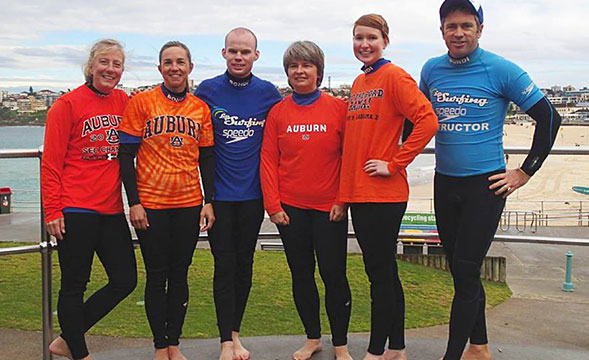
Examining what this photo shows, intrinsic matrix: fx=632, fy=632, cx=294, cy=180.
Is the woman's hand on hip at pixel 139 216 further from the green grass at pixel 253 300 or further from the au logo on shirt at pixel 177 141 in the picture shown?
the green grass at pixel 253 300

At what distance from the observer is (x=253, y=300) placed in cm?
569

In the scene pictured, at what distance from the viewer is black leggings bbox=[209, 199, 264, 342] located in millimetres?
3039

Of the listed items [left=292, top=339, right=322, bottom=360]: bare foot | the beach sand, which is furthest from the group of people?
the beach sand

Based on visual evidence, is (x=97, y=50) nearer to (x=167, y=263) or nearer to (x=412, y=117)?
(x=167, y=263)

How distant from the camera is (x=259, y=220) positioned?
3.09 m

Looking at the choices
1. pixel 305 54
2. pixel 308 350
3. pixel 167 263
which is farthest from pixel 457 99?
pixel 167 263

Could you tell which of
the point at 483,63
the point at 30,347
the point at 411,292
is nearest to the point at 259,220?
the point at 483,63

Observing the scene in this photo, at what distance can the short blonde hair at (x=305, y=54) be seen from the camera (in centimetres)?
294

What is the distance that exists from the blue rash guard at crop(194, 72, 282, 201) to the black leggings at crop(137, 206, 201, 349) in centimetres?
21

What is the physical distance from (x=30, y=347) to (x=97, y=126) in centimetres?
205

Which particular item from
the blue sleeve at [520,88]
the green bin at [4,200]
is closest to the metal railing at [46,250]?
the blue sleeve at [520,88]

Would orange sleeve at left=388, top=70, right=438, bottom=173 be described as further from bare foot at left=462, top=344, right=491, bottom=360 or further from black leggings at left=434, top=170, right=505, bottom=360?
bare foot at left=462, top=344, right=491, bottom=360

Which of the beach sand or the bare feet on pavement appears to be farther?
the beach sand

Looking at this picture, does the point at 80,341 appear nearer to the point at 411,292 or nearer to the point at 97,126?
the point at 97,126
